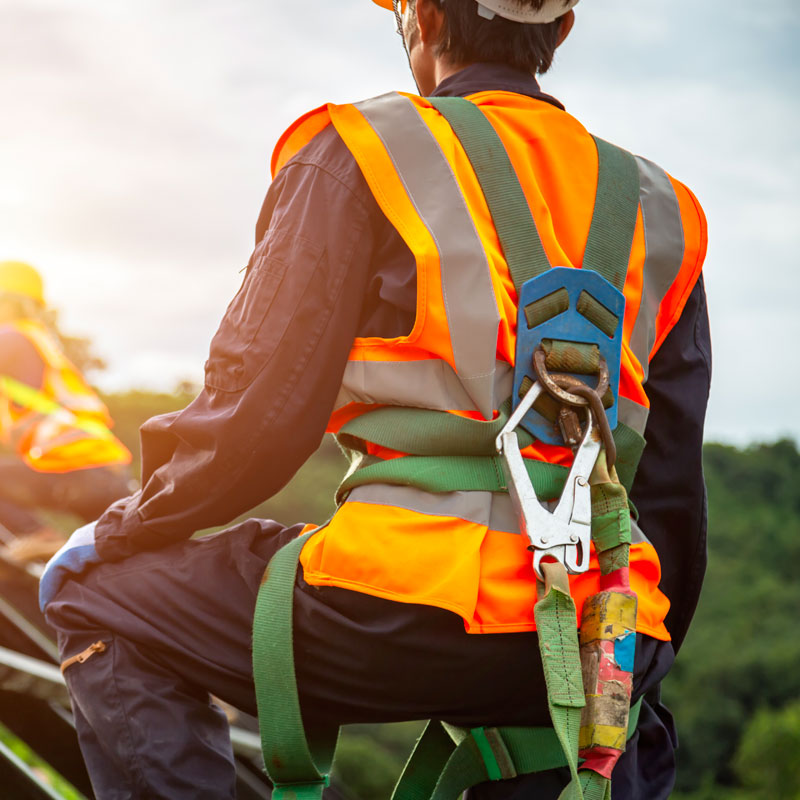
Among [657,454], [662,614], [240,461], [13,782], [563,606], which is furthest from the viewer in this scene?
[13,782]

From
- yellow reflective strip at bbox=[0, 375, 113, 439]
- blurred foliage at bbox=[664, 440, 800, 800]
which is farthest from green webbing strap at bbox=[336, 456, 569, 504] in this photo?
blurred foliage at bbox=[664, 440, 800, 800]

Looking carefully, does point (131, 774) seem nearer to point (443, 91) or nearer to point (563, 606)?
point (563, 606)

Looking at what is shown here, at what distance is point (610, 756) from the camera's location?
1432 millimetres

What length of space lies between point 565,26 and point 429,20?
0.26 meters

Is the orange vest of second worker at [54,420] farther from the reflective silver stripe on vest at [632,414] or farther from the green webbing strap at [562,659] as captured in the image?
the green webbing strap at [562,659]

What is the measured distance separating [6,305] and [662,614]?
16.1ft

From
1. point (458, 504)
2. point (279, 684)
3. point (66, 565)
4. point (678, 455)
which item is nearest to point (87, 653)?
point (66, 565)

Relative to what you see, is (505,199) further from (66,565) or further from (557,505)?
(66,565)

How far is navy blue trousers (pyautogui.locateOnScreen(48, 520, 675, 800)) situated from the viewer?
4.82 ft

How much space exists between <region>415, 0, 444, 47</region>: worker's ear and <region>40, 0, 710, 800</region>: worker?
→ 24 cm

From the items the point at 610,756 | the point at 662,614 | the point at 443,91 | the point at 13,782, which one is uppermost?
the point at 443,91

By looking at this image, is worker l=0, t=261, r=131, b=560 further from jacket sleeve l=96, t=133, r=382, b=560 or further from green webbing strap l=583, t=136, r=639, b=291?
green webbing strap l=583, t=136, r=639, b=291

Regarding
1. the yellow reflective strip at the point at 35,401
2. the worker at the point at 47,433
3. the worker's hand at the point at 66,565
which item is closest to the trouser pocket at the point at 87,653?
the worker's hand at the point at 66,565

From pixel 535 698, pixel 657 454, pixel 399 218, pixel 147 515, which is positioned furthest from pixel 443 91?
pixel 535 698
